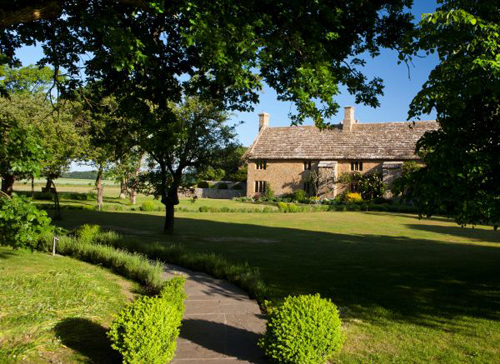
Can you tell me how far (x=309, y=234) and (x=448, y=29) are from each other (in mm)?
14211

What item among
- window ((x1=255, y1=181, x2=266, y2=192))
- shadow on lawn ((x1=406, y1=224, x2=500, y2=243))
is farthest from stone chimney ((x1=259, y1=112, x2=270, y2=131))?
shadow on lawn ((x1=406, y1=224, x2=500, y2=243))

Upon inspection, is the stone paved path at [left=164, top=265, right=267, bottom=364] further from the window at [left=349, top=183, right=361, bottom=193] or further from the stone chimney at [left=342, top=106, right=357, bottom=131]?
the stone chimney at [left=342, top=106, right=357, bottom=131]

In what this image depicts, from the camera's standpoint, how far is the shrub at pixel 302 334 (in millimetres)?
5137

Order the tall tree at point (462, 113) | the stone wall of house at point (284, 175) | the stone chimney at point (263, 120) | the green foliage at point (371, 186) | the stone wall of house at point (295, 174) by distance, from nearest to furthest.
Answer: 1. the tall tree at point (462, 113)
2. the green foliage at point (371, 186)
3. the stone wall of house at point (295, 174)
4. the stone wall of house at point (284, 175)
5. the stone chimney at point (263, 120)

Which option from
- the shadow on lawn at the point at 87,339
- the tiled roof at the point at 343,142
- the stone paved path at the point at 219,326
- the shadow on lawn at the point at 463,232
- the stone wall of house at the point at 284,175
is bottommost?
the shadow on lawn at the point at 87,339

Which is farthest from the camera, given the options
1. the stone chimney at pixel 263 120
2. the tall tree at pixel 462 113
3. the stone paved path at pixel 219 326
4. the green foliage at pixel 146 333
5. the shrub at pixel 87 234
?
the stone chimney at pixel 263 120

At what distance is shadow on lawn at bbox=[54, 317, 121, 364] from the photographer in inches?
227

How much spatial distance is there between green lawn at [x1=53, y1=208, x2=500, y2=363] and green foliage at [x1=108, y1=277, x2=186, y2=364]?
2.53 metres

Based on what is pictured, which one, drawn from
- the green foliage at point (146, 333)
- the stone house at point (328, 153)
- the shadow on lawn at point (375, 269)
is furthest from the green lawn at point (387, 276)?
the stone house at point (328, 153)

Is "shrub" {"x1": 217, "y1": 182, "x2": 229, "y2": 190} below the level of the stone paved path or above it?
above

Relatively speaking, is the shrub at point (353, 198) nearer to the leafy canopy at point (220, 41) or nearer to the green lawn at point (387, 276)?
the green lawn at point (387, 276)

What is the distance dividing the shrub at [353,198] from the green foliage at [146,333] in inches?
1560

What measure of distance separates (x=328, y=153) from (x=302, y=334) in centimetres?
4552

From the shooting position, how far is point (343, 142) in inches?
1955
